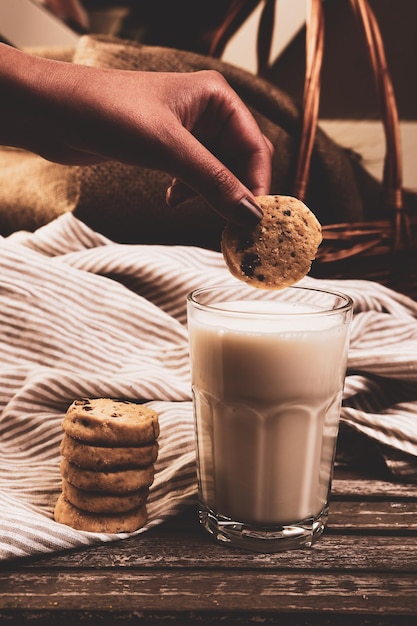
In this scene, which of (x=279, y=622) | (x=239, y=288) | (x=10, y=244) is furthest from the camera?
(x=10, y=244)

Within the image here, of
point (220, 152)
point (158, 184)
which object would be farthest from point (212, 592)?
point (158, 184)

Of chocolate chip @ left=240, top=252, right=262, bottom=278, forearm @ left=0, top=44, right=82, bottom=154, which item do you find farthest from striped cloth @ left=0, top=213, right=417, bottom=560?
forearm @ left=0, top=44, right=82, bottom=154

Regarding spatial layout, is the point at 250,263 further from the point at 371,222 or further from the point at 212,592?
the point at 371,222

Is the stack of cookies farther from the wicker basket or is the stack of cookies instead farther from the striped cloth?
the wicker basket

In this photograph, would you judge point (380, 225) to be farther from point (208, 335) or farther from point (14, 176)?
point (14, 176)

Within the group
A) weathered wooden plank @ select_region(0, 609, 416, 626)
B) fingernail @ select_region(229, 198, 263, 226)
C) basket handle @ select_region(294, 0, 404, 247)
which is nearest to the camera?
weathered wooden plank @ select_region(0, 609, 416, 626)

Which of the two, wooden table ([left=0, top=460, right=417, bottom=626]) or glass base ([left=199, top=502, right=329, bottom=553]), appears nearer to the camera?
wooden table ([left=0, top=460, right=417, bottom=626])

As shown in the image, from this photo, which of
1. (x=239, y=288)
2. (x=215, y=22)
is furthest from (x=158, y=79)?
(x=215, y=22)
